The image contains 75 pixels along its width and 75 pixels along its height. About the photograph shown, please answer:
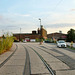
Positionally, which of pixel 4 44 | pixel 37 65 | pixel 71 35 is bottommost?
pixel 37 65

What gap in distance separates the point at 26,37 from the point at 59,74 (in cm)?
7602

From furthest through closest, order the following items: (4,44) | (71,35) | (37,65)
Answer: (71,35) < (4,44) < (37,65)

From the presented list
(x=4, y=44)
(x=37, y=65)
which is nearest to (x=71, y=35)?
(x=4, y=44)

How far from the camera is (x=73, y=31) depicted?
67.7 metres

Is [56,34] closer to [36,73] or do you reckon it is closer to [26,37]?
[26,37]

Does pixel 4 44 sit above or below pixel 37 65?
above

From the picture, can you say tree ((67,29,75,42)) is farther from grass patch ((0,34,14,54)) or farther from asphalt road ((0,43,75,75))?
asphalt road ((0,43,75,75))

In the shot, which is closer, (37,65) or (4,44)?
(37,65)

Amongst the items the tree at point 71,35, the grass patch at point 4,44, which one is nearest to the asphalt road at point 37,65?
the grass patch at point 4,44

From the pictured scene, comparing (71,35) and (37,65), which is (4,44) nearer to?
(37,65)

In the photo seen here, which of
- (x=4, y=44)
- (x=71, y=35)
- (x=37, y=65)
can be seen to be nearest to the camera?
(x=37, y=65)

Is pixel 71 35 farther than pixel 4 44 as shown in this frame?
Yes

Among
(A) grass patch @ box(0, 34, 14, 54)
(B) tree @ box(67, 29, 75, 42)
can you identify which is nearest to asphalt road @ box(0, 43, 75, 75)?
(A) grass patch @ box(0, 34, 14, 54)

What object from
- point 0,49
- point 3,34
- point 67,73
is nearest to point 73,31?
point 3,34
